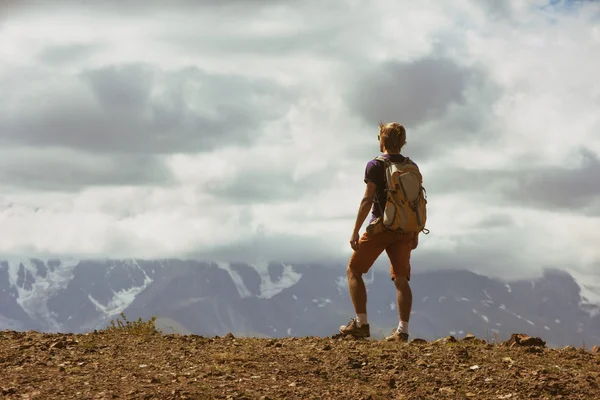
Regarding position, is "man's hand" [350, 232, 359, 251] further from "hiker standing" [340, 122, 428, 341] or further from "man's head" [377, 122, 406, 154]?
"man's head" [377, 122, 406, 154]

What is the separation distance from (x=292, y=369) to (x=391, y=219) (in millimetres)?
3124

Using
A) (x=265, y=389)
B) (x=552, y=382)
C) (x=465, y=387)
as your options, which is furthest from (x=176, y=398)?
(x=552, y=382)

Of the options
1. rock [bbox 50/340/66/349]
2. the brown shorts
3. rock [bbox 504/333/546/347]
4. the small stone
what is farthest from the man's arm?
the small stone

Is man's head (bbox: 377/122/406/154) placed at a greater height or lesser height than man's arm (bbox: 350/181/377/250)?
greater

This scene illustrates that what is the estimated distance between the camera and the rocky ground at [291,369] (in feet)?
34.7

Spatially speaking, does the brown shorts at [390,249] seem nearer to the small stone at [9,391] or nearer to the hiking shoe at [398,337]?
the hiking shoe at [398,337]

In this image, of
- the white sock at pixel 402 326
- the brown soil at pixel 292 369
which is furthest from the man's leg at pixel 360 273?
the white sock at pixel 402 326

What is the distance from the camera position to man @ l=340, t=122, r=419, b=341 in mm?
13698

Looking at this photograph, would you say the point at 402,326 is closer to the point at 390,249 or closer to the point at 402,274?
the point at 402,274

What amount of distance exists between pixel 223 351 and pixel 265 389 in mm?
2577

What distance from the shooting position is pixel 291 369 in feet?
38.0

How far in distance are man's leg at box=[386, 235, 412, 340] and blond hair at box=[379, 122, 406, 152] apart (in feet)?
4.66

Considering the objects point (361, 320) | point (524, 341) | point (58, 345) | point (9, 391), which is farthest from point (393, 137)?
point (9, 391)

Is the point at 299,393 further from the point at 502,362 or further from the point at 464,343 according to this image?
the point at 464,343
